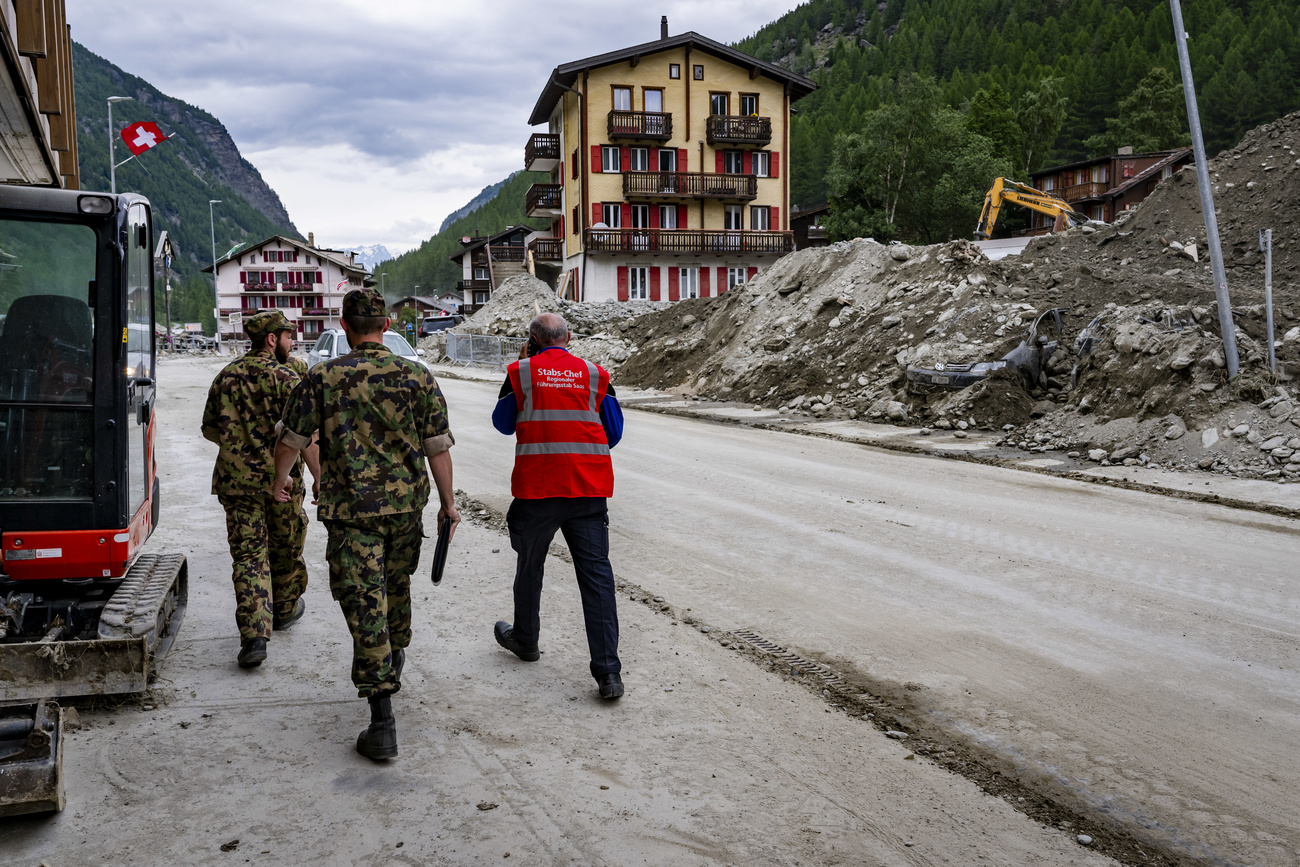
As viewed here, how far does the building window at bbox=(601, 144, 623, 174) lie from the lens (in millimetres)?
50438

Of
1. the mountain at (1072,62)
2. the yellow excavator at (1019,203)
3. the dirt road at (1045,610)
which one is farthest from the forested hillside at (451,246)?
the dirt road at (1045,610)

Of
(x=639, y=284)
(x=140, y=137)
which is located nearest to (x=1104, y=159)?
(x=639, y=284)

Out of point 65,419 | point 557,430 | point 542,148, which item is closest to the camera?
point 557,430

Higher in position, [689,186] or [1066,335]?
[689,186]

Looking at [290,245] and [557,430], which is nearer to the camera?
[557,430]

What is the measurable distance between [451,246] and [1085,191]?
120724mm

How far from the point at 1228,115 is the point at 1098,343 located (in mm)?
79017

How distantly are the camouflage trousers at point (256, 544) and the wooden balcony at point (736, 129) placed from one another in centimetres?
4875

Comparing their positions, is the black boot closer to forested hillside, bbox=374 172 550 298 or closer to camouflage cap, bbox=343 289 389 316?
camouflage cap, bbox=343 289 389 316

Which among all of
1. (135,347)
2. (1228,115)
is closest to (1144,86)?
(1228,115)

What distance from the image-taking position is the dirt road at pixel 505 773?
349 cm

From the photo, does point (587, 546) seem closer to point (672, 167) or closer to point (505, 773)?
point (505, 773)

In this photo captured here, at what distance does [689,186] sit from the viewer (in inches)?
2000

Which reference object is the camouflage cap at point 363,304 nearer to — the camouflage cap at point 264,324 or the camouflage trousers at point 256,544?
the camouflage cap at point 264,324
